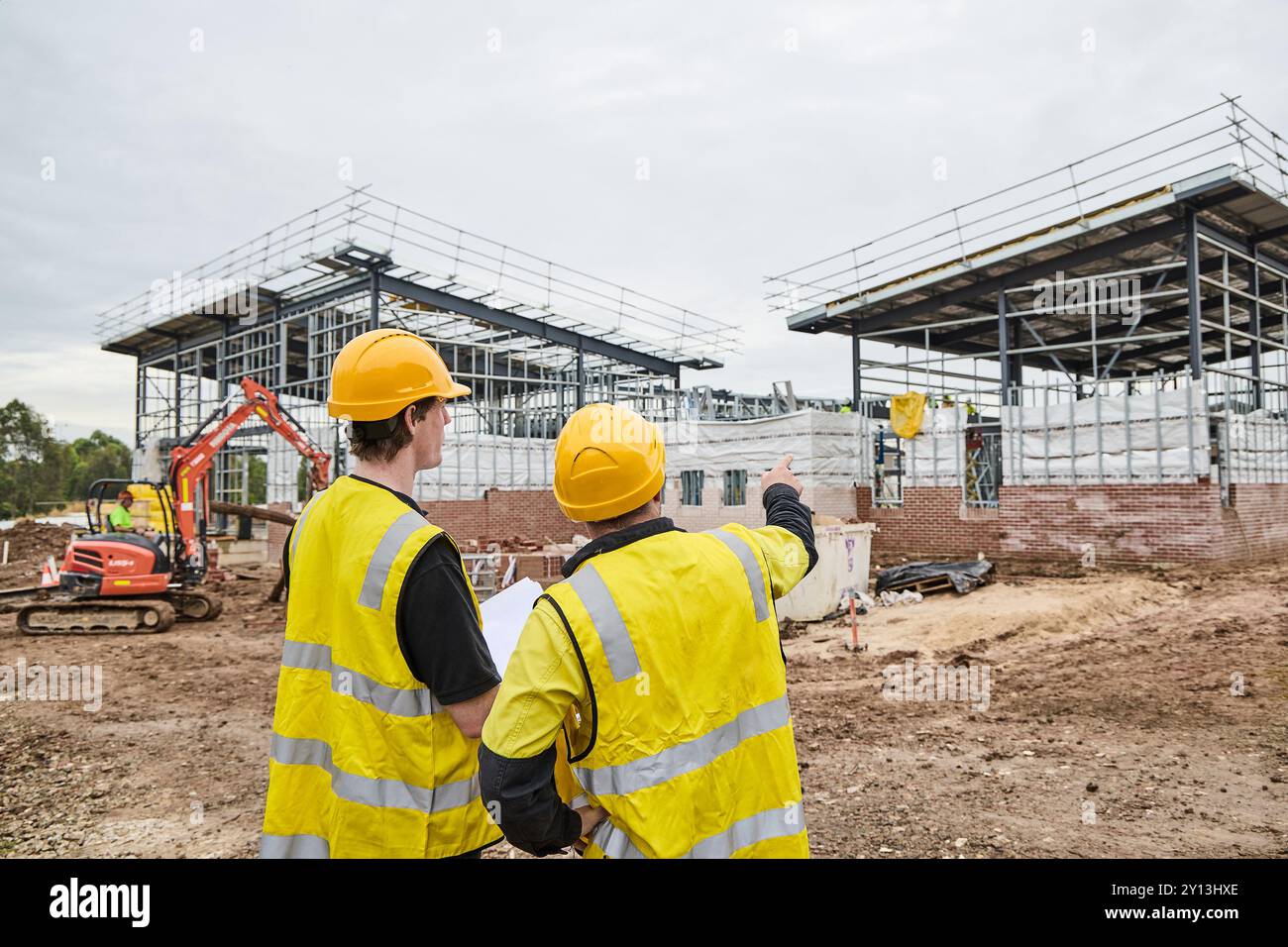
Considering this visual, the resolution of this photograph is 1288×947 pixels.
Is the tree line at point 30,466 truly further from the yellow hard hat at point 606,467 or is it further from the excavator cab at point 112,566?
the yellow hard hat at point 606,467

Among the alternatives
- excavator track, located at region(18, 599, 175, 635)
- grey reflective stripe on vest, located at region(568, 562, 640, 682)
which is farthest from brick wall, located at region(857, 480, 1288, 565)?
grey reflective stripe on vest, located at region(568, 562, 640, 682)

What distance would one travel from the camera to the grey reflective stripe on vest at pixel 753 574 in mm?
1907

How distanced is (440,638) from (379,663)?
0.62 ft

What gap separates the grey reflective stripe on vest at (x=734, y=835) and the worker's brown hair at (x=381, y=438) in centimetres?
115

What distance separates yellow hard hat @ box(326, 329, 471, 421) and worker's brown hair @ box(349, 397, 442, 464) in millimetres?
22

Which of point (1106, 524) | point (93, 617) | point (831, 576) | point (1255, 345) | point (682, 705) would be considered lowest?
point (93, 617)

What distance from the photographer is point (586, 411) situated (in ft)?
6.55

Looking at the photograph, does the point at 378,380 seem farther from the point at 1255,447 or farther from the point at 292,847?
the point at 1255,447

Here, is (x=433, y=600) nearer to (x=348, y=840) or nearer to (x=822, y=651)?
(x=348, y=840)

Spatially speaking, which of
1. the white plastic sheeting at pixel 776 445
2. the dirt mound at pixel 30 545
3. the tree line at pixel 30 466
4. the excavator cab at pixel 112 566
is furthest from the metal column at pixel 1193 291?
the tree line at pixel 30 466

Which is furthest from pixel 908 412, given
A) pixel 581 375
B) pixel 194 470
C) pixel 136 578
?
pixel 136 578

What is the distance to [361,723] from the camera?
1.88 meters

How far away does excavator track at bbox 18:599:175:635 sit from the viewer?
38.1 ft

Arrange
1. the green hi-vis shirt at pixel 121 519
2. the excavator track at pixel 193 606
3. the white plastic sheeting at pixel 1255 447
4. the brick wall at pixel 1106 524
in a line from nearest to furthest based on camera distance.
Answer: the excavator track at pixel 193 606 < the brick wall at pixel 1106 524 < the white plastic sheeting at pixel 1255 447 < the green hi-vis shirt at pixel 121 519
